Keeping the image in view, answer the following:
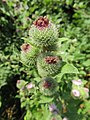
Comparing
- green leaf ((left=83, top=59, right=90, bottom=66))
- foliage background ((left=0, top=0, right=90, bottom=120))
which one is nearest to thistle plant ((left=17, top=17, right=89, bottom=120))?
green leaf ((left=83, top=59, right=90, bottom=66))

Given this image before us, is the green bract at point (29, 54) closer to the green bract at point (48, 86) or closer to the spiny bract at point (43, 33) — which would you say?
the spiny bract at point (43, 33)

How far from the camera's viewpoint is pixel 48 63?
1.87 m

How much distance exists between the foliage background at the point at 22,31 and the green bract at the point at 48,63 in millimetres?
1072

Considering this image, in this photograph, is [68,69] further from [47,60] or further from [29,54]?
[29,54]

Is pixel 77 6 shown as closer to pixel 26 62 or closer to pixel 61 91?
pixel 61 91

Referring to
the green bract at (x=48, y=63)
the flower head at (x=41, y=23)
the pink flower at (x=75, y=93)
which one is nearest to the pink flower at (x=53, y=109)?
the pink flower at (x=75, y=93)

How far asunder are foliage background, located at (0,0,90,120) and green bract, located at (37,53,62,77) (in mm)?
1072

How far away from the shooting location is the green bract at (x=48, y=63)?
1871 millimetres

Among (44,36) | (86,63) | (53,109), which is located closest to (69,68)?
(44,36)

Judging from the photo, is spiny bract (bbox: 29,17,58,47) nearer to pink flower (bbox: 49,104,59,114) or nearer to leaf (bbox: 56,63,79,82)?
leaf (bbox: 56,63,79,82)

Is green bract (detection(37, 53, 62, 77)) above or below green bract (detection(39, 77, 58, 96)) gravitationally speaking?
above

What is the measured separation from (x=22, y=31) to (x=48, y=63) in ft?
5.60

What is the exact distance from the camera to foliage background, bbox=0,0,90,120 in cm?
315

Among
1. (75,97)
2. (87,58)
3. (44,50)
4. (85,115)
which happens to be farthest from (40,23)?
(87,58)
